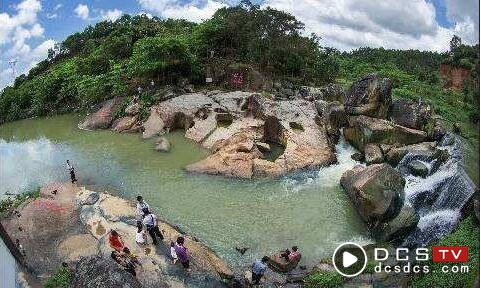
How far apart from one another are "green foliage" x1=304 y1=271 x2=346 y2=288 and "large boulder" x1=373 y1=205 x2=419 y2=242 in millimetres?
2676

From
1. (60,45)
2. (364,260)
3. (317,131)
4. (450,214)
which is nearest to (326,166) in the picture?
(317,131)

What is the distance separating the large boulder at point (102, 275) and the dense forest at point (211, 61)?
1934 centimetres

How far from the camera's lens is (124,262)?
1084cm

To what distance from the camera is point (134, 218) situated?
13898 millimetres

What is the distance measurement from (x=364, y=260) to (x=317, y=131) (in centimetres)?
1030

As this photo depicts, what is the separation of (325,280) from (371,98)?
36.9 ft

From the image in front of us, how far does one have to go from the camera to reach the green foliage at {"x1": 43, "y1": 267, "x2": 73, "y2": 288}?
10984mm

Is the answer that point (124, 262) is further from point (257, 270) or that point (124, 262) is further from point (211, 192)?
point (211, 192)

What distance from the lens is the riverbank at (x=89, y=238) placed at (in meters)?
11.2

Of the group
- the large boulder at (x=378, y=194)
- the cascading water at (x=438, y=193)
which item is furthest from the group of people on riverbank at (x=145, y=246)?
the cascading water at (x=438, y=193)

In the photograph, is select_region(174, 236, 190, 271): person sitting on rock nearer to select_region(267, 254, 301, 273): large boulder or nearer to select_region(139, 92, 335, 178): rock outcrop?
select_region(267, 254, 301, 273): large boulder

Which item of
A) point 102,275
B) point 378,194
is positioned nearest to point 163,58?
point 378,194

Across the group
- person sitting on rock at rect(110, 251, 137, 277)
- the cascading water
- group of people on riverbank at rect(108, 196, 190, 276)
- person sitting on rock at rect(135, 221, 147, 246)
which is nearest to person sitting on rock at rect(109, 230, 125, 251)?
group of people on riverbank at rect(108, 196, 190, 276)

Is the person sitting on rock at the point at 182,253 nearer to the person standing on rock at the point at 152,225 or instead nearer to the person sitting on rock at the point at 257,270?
the person standing on rock at the point at 152,225
